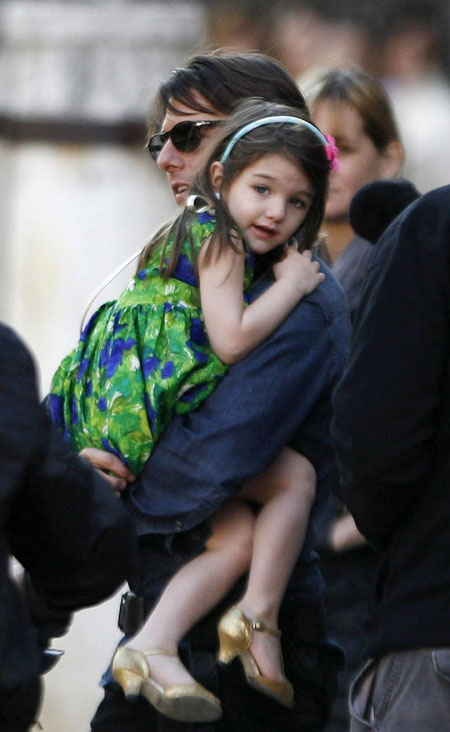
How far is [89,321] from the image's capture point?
3609mm

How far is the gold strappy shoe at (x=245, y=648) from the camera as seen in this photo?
329 centimetres

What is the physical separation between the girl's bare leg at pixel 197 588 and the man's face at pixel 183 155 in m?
0.74

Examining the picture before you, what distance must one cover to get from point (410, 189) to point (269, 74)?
1.71ft

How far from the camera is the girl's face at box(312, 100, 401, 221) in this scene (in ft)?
14.7

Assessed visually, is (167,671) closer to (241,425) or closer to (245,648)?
(245,648)

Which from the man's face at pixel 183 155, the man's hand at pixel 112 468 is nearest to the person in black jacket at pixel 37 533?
the man's hand at pixel 112 468

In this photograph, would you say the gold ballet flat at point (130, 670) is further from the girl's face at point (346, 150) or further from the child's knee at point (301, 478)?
the girl's face at point (346, 150)

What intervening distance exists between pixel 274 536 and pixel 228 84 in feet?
3.32

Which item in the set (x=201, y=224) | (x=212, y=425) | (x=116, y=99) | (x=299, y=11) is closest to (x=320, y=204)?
(x=201, y=224)

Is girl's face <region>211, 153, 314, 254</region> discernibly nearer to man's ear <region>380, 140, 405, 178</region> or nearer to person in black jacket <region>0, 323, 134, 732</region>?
person in black jacket <region>0, 323, 134, 732</region>

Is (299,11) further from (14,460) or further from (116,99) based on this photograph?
(14,460)

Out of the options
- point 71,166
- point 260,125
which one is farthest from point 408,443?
point 71,166

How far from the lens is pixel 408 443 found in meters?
2.87

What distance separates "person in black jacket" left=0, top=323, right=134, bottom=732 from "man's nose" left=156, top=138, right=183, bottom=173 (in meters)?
1.12
